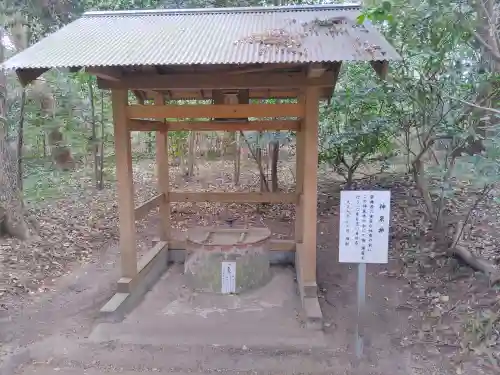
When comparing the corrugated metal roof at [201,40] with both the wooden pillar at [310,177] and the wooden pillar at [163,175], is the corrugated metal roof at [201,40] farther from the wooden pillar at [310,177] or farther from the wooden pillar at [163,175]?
the wooden pillar at [163,175]

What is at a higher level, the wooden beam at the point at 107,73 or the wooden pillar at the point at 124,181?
the wooden beam at the point at 107,73

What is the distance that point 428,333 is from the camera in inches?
143

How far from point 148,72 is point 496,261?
410 centimetres

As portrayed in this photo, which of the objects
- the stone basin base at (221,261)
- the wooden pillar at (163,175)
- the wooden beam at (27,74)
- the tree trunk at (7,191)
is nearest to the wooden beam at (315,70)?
the stone basin base at (221,261)

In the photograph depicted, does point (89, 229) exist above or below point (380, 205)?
below

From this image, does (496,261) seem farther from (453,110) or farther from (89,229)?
(89,229)

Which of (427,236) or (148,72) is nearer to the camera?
(148,72)

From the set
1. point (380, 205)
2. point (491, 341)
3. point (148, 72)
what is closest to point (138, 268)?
point (148, 72)

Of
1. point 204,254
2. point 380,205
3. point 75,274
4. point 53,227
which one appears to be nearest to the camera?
point 380,205

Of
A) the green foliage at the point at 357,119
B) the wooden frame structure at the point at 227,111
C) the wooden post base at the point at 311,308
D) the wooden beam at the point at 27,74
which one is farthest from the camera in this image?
the green foliage at the point at 357,119

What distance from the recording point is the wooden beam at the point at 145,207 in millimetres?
4551

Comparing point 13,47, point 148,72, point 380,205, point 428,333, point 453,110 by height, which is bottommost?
point 428,333

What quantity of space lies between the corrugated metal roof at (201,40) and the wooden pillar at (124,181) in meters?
0.56

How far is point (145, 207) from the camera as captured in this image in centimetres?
488
